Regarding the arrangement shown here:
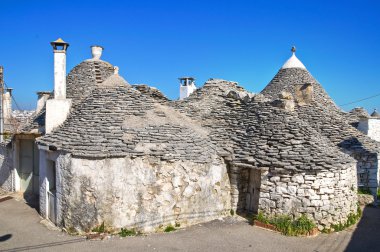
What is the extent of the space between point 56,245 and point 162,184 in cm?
283

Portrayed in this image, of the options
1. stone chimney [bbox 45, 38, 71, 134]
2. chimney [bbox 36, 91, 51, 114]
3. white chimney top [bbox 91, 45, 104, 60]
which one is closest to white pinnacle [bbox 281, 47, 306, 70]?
white chimney top [bbox 91, 45, 104, 60]

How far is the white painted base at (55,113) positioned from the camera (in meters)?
10.4

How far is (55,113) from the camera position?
1049cm

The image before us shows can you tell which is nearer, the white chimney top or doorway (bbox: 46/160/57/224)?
doorway (bbox: 46/160/57/224)

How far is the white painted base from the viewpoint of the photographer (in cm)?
1041

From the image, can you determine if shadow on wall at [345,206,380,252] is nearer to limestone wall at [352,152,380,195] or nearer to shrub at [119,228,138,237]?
limestone wall at [352,152,380,195]

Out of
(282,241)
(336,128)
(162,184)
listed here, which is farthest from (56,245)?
(336,128)

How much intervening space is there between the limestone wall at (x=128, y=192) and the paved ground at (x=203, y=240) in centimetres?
42

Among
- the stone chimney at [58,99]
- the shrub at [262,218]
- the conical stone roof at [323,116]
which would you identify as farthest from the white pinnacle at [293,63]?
the stone chimney at [58,99]

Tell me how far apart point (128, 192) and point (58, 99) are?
4.31 m

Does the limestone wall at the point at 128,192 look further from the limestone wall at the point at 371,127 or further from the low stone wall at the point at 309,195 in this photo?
the limestone wall at the point at 371,127

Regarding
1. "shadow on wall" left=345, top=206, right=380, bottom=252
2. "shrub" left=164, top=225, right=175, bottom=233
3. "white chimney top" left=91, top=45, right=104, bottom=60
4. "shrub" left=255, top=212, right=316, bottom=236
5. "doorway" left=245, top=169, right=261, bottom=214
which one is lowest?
"shadow on wall" left=345, top=206, right=380, bottom=252

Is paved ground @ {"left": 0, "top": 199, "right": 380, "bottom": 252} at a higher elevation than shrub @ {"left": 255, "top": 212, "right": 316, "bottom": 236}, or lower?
lower

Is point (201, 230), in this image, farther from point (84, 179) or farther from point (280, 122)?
point (280, 122)
